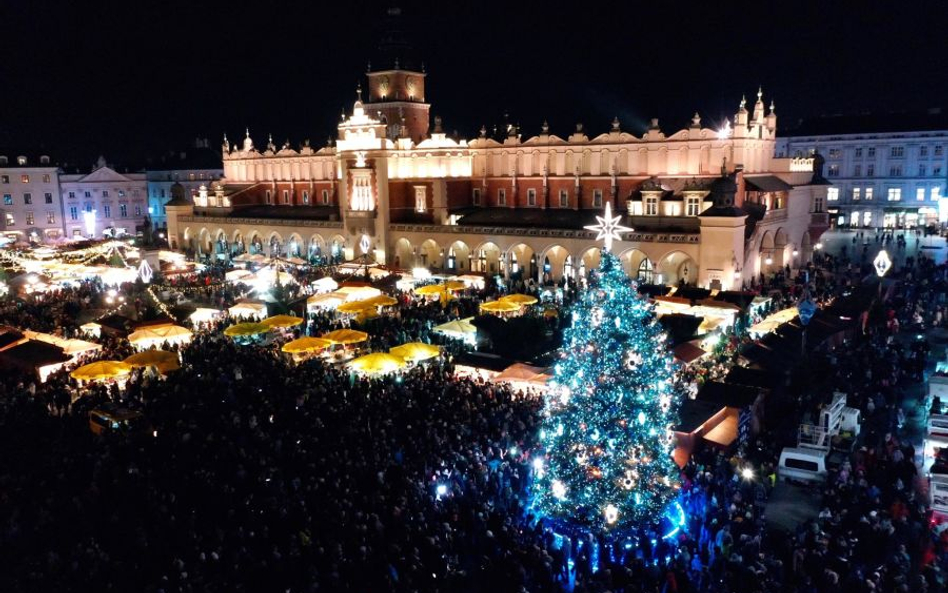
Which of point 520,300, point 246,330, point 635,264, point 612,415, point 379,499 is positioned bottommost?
point 379,499

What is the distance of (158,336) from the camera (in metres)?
24.8

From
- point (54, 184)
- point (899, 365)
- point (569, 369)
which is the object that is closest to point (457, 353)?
point (569, 369)

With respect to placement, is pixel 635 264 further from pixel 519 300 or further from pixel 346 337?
pixel 346 337

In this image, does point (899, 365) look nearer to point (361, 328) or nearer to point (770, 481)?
point (770, 481)

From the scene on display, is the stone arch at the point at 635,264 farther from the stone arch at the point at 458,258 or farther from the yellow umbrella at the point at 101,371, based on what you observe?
the yellow umbrella at the point at 101,371

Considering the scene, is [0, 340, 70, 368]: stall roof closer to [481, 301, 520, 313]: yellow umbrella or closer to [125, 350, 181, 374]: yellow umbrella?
[125, 350, 181, 374]: yellow umbrella

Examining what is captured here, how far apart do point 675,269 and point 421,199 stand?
17.5m

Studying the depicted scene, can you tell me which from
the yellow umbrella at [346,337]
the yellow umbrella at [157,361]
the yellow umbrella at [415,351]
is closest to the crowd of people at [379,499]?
the yellow umbrella at [157,361]

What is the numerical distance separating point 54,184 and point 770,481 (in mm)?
68321

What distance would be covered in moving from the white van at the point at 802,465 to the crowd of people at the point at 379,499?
0.61 metres

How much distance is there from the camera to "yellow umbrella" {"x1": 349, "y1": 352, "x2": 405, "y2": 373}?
2033cm

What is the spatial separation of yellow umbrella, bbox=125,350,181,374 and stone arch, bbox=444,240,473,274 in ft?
73.5

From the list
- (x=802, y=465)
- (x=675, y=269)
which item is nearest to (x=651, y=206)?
(x=675, y=269)

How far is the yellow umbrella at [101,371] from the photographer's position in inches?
787
